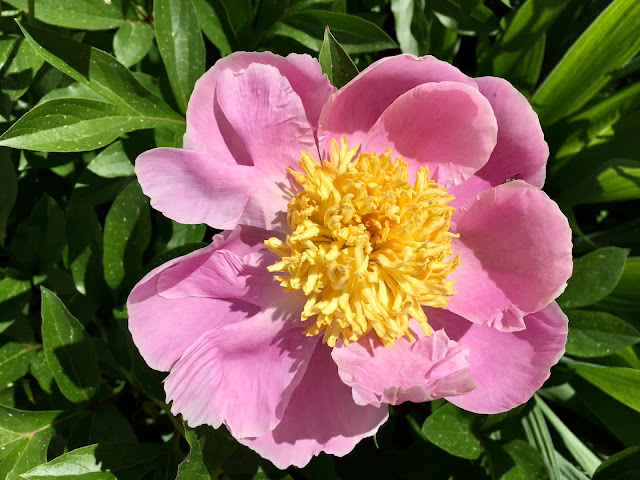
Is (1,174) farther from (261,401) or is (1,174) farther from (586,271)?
(586,271)

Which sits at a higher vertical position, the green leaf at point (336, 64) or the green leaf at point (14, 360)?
the green leaf at point (336, 64)

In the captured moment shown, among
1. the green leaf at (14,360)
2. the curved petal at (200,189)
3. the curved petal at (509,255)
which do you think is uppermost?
the curved petal at (509,255)

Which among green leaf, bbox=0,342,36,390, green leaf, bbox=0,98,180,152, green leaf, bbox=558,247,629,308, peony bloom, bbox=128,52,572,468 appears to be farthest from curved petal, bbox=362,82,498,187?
green leaf, bbox=0,342,36,390

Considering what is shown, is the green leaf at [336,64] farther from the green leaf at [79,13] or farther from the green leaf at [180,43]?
the green leaf at [79,13]

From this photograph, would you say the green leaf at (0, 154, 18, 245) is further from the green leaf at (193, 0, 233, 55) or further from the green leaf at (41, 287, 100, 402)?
the green leaf at (193, 0, 233, 55)

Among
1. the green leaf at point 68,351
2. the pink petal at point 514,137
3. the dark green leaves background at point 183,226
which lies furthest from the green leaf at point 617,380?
the green leaf at point 68,351
